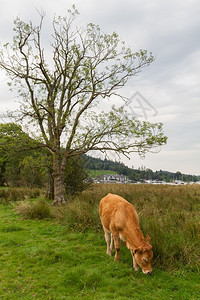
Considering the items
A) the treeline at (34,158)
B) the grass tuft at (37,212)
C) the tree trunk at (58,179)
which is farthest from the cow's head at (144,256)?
the treeline at (34,158)

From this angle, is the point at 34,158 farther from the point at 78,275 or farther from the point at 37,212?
the point at 78,275

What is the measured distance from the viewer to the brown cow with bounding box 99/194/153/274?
14.8 feet

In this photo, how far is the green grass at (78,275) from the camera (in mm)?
4309

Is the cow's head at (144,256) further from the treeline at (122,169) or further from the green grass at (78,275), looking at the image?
the treeline at (122,169)

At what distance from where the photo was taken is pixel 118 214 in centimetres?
538

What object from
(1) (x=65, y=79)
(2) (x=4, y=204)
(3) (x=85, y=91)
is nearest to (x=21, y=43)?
Result: (1) (x=65, y=79)

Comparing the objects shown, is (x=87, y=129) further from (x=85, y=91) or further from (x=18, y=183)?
(x=18, y=183)

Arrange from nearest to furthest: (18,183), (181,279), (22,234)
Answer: (181,279)
(22,234)
(18,183)

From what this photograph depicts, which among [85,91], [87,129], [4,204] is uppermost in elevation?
[85,91]

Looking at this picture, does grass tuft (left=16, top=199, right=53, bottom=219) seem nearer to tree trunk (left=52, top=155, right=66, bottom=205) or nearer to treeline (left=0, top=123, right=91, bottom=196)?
tree trunk (left=52, top=155, right=66, bottom=205)

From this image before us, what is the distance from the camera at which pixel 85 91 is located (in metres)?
16.1

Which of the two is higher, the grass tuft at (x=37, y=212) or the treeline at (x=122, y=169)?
the treeline at (x=122, y=169)

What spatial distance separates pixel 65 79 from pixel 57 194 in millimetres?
8819

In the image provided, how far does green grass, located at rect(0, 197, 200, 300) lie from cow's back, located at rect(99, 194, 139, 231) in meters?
1.05
